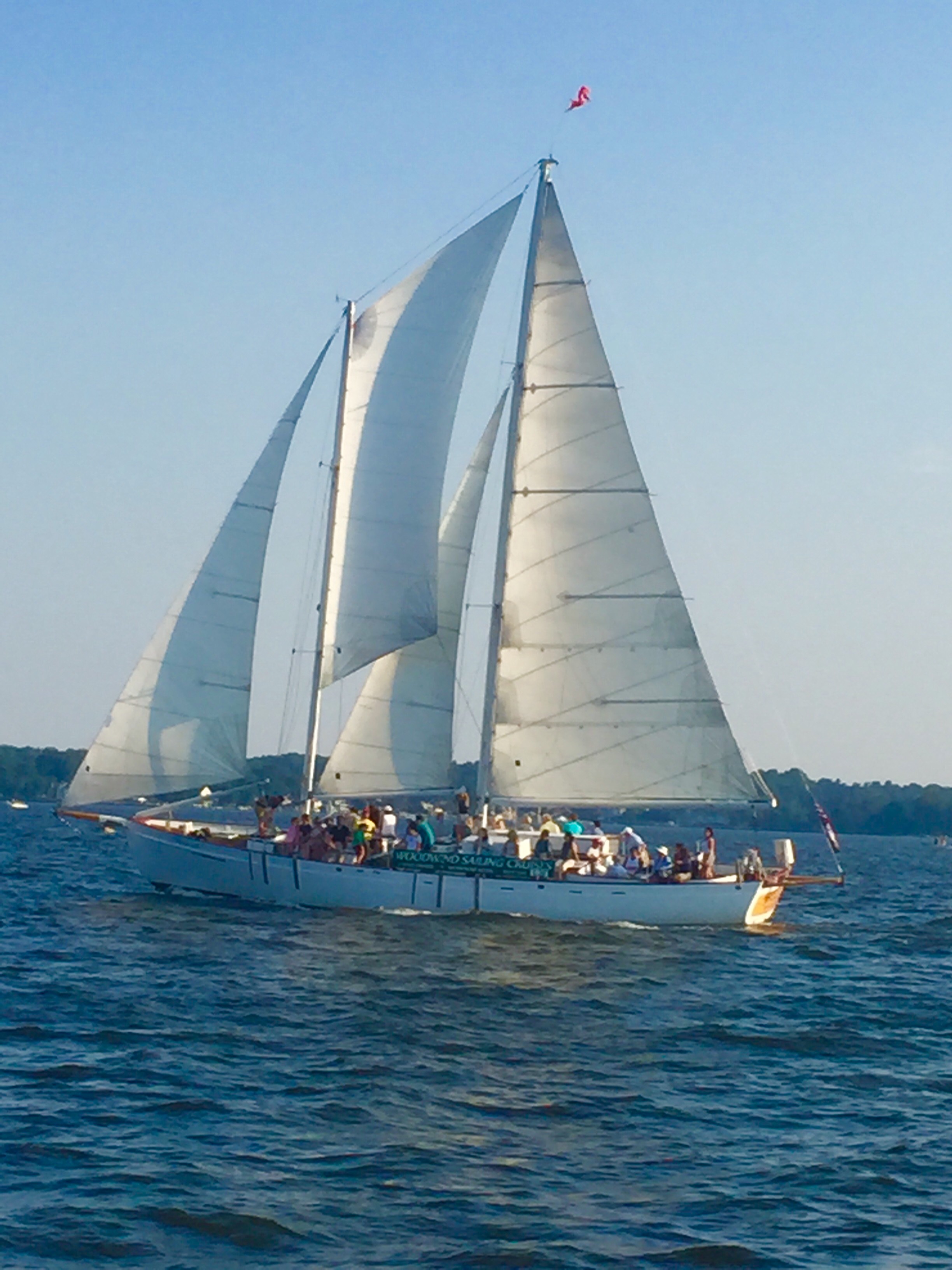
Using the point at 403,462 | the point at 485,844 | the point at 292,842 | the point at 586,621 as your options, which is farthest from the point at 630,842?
the point at 403,462

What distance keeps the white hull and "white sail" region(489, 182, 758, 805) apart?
2.56 metres

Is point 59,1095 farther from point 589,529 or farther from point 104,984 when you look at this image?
point 589,529

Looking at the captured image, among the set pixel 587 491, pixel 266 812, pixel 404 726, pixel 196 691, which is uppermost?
pixel 587 491

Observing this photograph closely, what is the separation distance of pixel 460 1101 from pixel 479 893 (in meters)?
17.6

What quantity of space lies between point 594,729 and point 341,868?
673 centimetres

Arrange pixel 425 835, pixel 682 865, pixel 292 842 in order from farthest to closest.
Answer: pixel 292 842, pixel 682 865, pixel 425 835

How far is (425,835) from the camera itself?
1452 inches

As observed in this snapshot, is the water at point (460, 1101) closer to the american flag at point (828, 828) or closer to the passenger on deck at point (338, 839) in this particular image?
the passenger on deck at point (338, 839)

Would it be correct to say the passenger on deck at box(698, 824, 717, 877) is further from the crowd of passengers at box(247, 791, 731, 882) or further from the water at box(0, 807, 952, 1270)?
the water at box(0, 807, 952, 1270)

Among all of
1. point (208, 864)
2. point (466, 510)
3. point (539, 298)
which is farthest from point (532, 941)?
point (539, 298)

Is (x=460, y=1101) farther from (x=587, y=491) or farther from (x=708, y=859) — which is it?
(x=587, y=491)

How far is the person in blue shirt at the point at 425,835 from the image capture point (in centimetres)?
3681

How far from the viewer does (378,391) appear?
130 ft

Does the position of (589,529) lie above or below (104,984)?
above
